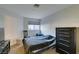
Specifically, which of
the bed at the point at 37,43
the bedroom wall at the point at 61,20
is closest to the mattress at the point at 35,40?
the bed at the point at 37,43

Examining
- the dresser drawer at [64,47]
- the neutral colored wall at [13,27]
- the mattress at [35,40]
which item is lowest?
the dresser drawer at [64,47]

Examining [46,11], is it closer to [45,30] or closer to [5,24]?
[45,30]

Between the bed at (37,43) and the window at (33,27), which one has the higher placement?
the window at (33,27)

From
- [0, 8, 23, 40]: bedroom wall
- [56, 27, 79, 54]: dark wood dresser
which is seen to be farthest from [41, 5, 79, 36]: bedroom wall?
[0, 8, 23, 40]: bedroom wall

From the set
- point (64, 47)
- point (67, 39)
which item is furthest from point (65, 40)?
point (64, 47)

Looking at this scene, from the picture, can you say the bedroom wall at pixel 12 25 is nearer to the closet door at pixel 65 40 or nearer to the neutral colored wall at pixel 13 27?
the neutral colored wall at pixel 13 27

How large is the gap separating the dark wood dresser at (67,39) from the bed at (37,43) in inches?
6.5

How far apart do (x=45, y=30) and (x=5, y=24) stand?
891mm

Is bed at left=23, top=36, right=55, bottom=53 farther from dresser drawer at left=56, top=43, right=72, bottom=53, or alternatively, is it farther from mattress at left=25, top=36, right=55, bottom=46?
dresser drawer at left=56, top=43, right=72, bottom=53

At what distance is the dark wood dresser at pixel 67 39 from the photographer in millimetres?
1880

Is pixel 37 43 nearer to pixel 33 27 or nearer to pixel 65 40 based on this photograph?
pixel 33 27

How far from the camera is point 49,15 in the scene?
1954 millimetres

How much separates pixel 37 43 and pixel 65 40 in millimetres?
660
